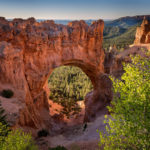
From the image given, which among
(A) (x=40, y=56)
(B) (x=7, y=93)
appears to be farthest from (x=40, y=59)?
(B) (x=7, y=93)

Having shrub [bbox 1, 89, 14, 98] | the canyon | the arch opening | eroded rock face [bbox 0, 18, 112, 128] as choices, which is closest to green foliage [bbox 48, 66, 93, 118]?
the arch opening

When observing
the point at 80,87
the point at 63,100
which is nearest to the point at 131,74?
the point at 63,100

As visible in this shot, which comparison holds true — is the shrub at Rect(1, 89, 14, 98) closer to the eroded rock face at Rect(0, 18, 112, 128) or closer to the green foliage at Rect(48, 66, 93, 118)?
the eroded rock face at Rect(0, 18, 112, 128)

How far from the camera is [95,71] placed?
27250mm

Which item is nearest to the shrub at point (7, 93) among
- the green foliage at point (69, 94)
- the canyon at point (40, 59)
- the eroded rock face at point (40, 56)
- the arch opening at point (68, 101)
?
the canyon at point (40, 59)

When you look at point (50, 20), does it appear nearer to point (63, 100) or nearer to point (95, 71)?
point (95, 71)

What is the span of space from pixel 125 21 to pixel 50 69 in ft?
505

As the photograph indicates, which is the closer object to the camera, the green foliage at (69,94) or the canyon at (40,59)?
the canyon at (40,59)

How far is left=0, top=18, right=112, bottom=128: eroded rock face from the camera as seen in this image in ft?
52.8

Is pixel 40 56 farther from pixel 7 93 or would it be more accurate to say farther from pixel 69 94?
pixel 69 94

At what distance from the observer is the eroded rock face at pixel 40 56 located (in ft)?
52.8

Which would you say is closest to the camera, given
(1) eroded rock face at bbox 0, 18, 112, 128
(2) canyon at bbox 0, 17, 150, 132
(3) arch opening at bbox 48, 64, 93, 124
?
(2) canyon at bbox 0, 17, 150, 132

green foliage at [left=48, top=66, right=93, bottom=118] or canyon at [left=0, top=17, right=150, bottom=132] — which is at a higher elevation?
canyon at [left=0, top=17, right=150, bottom=132]

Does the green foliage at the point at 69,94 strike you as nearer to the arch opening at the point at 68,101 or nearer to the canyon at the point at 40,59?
the arch opening at the point at 68,101
